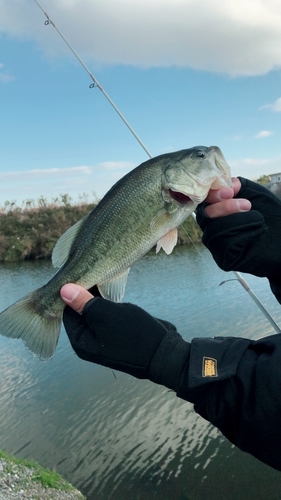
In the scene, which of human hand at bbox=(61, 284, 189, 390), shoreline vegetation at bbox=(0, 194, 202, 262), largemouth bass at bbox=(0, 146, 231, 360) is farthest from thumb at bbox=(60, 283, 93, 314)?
shoreline vegetation at bbox=(0, 194, 202, 262)

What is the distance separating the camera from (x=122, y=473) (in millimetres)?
7074

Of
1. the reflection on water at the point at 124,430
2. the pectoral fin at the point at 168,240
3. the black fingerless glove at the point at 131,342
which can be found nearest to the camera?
the black fingerless glove at the point at 131,342

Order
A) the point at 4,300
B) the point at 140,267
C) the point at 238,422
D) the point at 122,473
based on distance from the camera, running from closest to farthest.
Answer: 1. the point at 238,422
2. the point at 122,473
3. the point at 4,300
4. the point at 140,267

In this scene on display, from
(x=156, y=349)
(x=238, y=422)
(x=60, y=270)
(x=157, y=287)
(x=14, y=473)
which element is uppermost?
(x=60, y=270)

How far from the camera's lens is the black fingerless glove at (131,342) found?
6.13 feet

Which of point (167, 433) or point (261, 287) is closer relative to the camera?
point (167, 433)

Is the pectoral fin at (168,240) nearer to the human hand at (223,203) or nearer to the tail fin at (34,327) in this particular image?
the human hand at (223,203)

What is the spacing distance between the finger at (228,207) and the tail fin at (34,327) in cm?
113

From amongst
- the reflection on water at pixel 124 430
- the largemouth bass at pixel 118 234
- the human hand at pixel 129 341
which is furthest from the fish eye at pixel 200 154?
the reflection on water at pixel 124 430

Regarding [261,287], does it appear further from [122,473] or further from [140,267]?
[122,473]

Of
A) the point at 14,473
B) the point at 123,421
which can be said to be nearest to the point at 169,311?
the point at 123,421

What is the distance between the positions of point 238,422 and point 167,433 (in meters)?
7.06

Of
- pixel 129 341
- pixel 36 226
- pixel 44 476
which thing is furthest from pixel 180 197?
pixel 36 226

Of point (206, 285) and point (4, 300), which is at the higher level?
point (4, 300)
